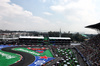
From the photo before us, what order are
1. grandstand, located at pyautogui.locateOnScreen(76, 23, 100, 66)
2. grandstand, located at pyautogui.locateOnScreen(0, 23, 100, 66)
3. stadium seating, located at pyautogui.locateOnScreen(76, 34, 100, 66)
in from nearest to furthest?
1. stadium seating, located at pyautogui.locateOnScreen(76, 34, 100, 66)
2. grandstand, located at pyautogui.locateOnScreen(76, 23, 100, 66)
3. grandstand, located at pyautogui.locateOnScreen(0, 23, 100, 66)

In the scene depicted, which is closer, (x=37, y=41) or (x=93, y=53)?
(x=93, y=53)

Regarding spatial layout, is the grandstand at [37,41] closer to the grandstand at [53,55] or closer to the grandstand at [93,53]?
the grandstand at [53,55]

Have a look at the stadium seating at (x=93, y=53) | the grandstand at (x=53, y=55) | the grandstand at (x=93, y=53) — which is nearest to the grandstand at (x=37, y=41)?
the grandstand at (x=53, y=55)

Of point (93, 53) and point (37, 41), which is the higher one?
point (37, 41)

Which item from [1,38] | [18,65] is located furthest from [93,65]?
[1,38]

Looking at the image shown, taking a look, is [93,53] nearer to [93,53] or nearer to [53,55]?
[93,53]

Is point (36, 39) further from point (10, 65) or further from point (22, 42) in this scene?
point (10, 65)

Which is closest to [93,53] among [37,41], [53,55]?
[53,55]

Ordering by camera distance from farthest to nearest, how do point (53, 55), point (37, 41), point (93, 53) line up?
point (37, 41) < point (53, 55) < point (93, 53)

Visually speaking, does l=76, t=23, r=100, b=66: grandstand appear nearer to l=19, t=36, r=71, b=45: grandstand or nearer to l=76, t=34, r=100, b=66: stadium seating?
l=76, t=34, r=100, b=66: stadium seating

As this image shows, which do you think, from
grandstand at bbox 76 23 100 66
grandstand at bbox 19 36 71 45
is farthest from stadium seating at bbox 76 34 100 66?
grandstand at bbox 19 36 71 45

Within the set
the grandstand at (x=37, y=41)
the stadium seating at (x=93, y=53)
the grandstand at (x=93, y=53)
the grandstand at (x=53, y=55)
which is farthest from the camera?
the grandstand at (x=37, y=41)
